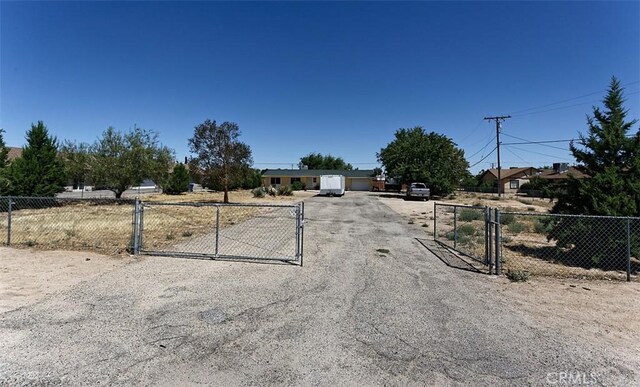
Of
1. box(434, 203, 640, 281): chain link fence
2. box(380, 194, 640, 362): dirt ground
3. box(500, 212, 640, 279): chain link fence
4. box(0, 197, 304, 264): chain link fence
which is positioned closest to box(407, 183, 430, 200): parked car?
box(0, 197, 304, 264): chain link fence

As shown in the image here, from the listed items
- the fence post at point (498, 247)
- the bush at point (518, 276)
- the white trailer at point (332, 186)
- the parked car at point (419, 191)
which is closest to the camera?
the bush at point (518, 276)

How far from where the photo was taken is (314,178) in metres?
63.8

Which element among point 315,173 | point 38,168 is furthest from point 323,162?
point 38,168

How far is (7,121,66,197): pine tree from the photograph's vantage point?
19781mm

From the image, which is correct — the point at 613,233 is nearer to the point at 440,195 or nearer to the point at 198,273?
the point at 198,273

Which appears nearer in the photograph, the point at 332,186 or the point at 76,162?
the point at 76,162

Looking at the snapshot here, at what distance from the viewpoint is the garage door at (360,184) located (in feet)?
207

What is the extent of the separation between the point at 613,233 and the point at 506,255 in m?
2.25

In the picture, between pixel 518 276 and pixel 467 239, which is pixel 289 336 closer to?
pixel 518 276

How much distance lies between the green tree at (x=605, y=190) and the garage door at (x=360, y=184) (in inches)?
2150

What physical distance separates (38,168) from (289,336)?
24.0 meters

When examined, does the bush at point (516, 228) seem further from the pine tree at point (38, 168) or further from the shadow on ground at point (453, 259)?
the pine tree at point (38, 168)

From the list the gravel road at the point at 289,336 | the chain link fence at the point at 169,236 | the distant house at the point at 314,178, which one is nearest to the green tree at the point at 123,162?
the chain link fence at the point at 169,236

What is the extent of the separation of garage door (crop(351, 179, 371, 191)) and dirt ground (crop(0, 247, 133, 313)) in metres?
57.0
